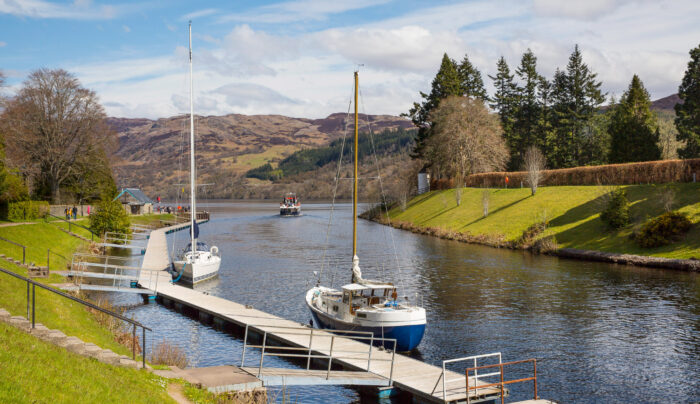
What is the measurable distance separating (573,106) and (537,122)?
8.31 meters

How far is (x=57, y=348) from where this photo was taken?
1706 centimetres

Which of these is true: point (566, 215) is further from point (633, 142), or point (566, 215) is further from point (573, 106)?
point (573, 106)

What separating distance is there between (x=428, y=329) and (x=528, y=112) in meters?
99.1

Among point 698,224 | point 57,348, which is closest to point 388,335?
point 57,348

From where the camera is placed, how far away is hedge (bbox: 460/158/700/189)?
64250 millimetres

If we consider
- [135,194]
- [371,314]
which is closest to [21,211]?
[135,194]

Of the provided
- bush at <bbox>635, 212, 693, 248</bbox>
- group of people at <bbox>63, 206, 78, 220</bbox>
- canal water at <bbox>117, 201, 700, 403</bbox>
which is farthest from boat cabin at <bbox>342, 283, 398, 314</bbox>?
group of people at <bbox>63, 206, 78, 220</bbox>

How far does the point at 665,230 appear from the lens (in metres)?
51.9

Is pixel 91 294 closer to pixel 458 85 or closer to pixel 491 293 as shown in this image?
pixel 491 293

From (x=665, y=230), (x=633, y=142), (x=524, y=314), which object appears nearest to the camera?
(x=524, y=314)

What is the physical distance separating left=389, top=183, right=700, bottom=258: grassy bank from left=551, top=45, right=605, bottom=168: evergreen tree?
90.7 feet

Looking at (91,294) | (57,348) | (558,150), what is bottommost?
(91,294)

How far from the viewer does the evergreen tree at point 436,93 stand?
114938 millimetres

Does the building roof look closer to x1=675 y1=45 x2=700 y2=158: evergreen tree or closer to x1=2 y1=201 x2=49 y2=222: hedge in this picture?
x1=2 y1=201 x2=49 y2=222: hedge
